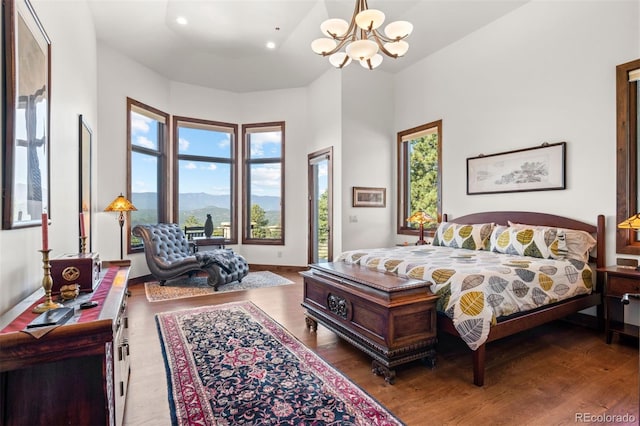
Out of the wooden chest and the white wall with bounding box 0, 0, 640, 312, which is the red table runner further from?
the wooden chest

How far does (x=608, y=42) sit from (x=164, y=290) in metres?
6.34

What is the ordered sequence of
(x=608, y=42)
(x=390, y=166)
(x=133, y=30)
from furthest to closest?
1. (x=390, y=166)
2. (x=133, y=30)
3. (x=608, y=42)

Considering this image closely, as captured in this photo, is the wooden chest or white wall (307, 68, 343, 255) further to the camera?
white wall (307, 68, 343, 255)

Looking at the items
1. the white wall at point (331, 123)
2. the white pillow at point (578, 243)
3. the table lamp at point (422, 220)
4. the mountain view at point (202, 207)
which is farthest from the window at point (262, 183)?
the white pillow at point (578, 243)

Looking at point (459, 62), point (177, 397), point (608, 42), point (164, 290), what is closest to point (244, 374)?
point (177, 397)

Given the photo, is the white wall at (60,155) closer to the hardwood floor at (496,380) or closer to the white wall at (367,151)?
the hardwood floor at (496,380)

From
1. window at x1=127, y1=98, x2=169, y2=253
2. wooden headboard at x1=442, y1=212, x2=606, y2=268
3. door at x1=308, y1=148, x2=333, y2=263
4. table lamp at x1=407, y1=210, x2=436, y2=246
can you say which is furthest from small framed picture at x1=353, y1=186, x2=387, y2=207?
window at x1=127, y1=98, x2=169, y2=253

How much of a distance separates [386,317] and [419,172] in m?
3.99

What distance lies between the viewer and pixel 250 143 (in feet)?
23.2

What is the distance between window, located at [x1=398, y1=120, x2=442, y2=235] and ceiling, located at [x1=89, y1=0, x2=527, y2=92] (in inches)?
50.5

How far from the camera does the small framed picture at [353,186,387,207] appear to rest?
572 centimetres

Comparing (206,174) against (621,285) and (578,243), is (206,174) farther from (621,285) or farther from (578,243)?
(621,285)

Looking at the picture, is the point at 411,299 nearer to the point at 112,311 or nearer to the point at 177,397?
the point at 177,397

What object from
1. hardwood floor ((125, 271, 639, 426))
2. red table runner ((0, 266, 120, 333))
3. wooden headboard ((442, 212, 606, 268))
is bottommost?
hardwood floor ((125, 271, 639, 426))
